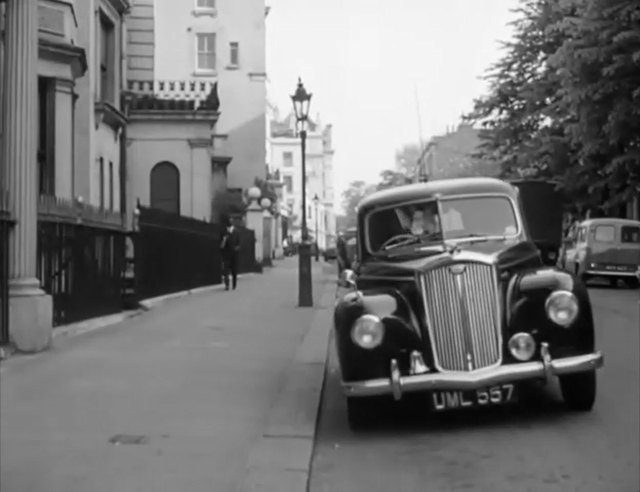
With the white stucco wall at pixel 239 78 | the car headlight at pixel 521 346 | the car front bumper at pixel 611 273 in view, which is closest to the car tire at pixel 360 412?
the car headlight at pixel 521 346

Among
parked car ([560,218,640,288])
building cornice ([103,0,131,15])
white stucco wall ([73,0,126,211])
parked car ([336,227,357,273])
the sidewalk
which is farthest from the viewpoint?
parked car ([560,218,640,288])

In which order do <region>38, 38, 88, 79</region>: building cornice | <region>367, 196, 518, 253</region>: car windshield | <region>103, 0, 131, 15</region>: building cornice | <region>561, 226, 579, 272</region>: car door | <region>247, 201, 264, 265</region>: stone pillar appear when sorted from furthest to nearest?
<region>247, 201, 264, 265</region>: stone pillar → <region>561, 226, 579, 272</region>: car door → <region>103, 0, 131, 15</region>: building cornice → <region>38, 38, 88, 79</region>: building cornice → <region>367, 196, 518, 253</region>: car windshield

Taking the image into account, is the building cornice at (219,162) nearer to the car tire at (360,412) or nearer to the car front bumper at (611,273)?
the car front bumper at (611,273)

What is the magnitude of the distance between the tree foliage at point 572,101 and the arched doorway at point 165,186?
41.8 feet

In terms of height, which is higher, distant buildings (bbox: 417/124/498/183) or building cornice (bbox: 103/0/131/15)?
distant buildings (bbox: 417/124/498/183)

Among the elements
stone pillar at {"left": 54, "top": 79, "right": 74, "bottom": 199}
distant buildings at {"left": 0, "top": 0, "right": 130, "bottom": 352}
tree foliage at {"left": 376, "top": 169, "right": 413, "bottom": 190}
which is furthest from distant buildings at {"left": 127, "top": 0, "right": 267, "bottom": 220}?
stone pillar at {"left": 54, "top": 79, "right": 74, "bottom": 199}

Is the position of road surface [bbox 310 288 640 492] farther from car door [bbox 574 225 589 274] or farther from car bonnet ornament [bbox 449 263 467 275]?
car door [bbox 574 225 589 274]

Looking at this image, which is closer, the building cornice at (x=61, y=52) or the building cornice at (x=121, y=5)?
the building cornice at (x=61, y=52)

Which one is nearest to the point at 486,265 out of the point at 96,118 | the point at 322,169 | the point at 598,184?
the point at 96,118

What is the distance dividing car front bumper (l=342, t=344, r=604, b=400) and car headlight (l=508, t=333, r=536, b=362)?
6cm

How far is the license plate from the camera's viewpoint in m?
8.33

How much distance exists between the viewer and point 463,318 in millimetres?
8320

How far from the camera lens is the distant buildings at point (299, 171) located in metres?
148

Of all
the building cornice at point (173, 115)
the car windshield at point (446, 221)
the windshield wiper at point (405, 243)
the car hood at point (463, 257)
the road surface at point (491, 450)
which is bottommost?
the road surface at point (491, 450)
